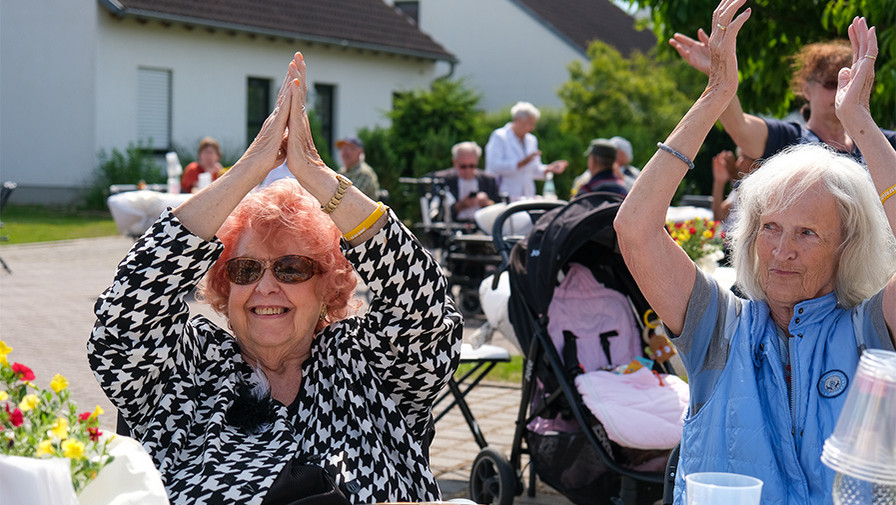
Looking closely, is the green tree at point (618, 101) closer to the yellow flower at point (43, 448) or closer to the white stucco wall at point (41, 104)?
the white stucco wall at point (41, 104)

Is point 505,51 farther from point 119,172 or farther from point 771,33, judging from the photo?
point 771,33

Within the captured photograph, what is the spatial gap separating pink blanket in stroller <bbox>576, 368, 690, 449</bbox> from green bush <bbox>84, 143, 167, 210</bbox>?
60.1 feet

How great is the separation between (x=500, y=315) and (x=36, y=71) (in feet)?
64.1

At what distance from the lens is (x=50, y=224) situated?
18891mm

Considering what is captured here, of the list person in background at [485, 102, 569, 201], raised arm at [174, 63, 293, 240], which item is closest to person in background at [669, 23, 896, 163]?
raised arm at [174, 63, 293, 240]

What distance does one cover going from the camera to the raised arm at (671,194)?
2539mm

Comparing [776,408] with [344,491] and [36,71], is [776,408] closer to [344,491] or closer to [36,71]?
[344,491]

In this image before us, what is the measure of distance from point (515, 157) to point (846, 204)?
1037 cm

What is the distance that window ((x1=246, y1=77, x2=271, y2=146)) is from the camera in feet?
80.6

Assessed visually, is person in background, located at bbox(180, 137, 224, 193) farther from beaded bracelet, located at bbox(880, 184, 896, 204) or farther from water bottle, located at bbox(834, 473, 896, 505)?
water bottle, located at bbox(834, 473, 896, 505)

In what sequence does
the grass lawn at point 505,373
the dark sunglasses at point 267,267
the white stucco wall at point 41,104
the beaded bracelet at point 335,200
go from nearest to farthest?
the beaded bracelet at point 335,200 → the dark sunglasses at point 267,267 → the grass lawn at point 505,373 → the white stucco wall at point 41,104

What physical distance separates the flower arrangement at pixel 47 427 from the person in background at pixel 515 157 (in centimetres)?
1120

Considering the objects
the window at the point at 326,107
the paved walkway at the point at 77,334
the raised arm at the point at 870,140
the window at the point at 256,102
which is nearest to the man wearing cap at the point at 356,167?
the paved walkway at the point at 77,334

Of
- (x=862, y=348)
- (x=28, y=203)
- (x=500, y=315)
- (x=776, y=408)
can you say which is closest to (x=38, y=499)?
(x=776, y=408)
